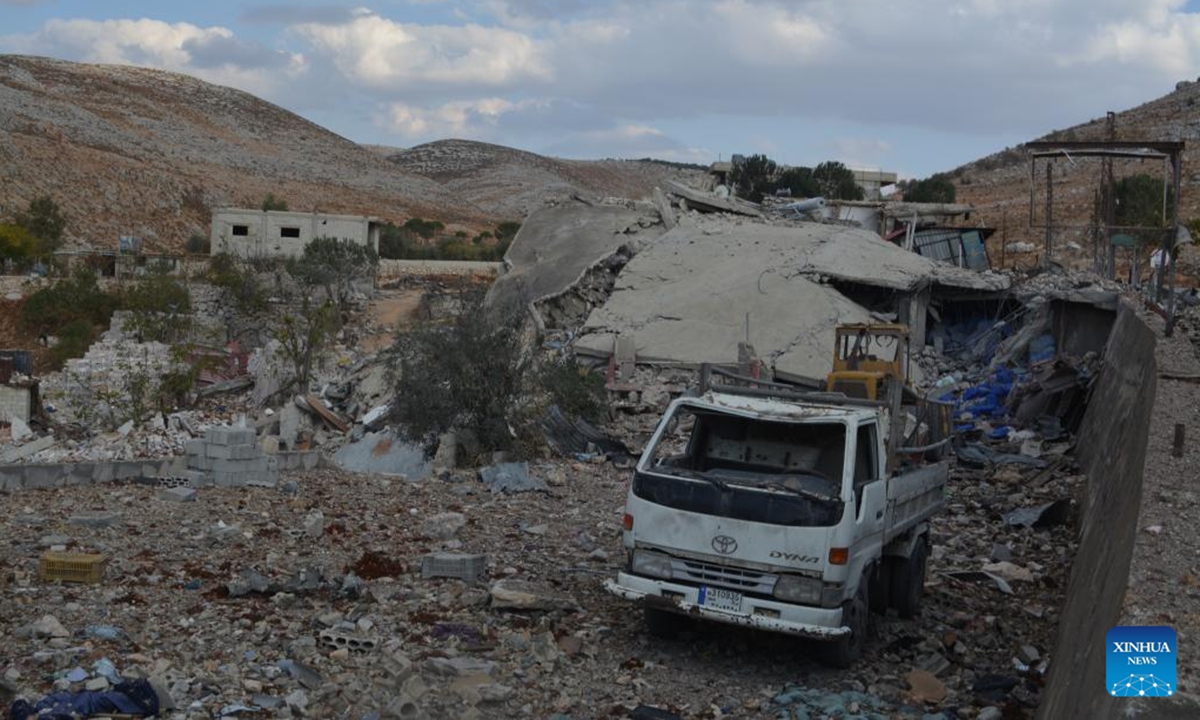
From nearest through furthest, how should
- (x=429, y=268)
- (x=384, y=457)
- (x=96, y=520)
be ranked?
(x=96, y=520), (x=384, y=457), (x=429, y=268)

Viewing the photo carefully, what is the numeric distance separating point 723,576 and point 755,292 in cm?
1825

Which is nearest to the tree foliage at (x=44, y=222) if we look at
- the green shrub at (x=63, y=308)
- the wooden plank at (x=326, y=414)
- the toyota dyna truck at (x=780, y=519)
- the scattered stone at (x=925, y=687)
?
the green shrub at (x=63, y=308)

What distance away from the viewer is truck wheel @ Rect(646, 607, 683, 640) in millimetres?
7879

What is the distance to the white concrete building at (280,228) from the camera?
170 feet

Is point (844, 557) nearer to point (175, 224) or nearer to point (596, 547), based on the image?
point (596, 547)

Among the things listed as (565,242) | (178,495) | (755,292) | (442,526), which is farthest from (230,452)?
(565,242)

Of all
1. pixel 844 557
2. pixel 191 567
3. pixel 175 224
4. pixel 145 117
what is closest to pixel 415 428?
pixel 191 567

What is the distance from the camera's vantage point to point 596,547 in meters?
10.8

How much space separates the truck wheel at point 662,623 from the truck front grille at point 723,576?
0.42 meters

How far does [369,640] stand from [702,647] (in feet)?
6.94

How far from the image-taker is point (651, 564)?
7.59 meters

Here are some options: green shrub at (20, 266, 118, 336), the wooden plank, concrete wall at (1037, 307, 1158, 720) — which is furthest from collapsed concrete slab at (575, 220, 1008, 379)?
green shrub at (20, 266, 118, 336)

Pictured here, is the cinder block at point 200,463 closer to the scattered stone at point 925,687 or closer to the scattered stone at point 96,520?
the scattered stone at point 96,520

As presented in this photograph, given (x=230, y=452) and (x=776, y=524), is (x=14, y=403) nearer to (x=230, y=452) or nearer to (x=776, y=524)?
(x=230, y=452)
